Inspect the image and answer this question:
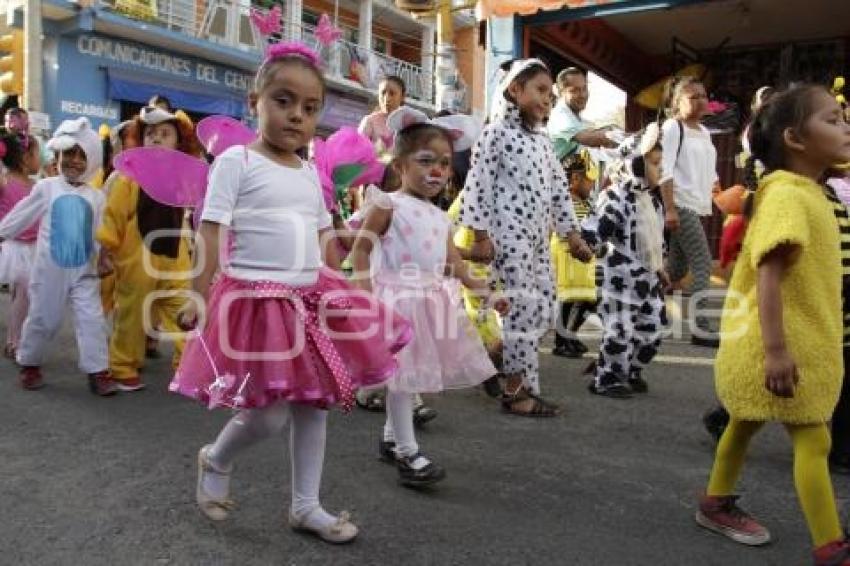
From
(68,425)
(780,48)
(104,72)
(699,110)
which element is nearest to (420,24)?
(104,72)

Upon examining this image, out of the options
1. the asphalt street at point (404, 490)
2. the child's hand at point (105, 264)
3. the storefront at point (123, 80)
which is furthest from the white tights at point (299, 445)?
the storefront at point (123, 80)

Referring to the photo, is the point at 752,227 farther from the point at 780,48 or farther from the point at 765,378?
the point at 780,48

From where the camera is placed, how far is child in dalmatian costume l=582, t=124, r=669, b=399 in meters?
4.44

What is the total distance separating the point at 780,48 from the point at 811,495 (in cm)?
1080

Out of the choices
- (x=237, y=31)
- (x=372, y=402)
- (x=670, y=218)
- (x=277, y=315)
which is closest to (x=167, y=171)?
(x=277, y=315)

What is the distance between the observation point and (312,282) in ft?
8.57

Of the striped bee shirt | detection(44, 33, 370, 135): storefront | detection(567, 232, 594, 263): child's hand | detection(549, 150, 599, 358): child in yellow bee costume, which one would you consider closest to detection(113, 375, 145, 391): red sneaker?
detection(567, 232, 594, 263): child's hand

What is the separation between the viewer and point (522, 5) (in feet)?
26.0

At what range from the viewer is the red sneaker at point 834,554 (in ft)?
7.13

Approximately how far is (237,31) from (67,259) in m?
16.5

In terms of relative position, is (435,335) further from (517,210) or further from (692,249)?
(692,249)

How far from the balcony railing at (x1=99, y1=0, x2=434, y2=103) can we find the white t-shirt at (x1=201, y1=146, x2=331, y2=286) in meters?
Result: 12.6

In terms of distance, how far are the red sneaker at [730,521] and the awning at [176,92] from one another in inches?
646

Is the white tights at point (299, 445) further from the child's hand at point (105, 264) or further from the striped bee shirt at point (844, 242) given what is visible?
the child's hand at point (105, 264)
